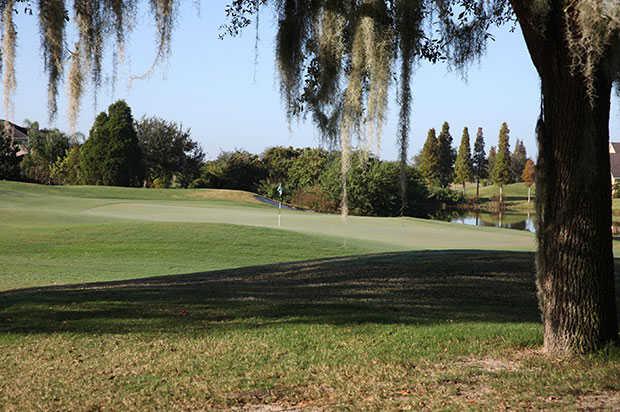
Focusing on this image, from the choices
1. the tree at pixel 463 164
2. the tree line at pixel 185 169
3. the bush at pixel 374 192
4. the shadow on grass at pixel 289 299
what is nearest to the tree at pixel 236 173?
the tree line at pixel 185 169

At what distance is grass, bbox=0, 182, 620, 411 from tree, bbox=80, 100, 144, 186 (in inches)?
1026

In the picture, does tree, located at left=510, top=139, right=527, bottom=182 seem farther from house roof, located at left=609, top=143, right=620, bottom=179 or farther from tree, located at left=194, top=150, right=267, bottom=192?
tree, located at left=194, top=150, right=267, bottom=192

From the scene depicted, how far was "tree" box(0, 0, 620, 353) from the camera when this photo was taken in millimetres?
5059

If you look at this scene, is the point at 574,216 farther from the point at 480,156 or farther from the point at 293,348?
the point at 480,156

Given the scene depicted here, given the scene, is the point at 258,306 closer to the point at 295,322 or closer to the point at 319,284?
the point at 295,322

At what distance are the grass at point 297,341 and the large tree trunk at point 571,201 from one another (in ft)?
0.97

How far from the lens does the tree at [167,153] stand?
43.8 m

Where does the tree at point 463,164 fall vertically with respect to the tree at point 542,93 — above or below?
above

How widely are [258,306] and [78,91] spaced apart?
3.24 m

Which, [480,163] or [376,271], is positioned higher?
[480,163]

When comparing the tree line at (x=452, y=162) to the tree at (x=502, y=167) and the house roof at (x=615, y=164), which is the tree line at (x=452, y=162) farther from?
the house roof at (x=615, y=164)

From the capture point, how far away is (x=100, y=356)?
5.91 m

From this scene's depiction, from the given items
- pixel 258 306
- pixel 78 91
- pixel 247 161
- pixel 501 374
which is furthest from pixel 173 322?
pixel 247 161

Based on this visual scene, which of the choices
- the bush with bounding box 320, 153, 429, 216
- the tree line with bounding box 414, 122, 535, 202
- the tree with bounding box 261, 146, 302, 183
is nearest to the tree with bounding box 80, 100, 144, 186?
the tree with bounding box 261, 146, 302, 183
